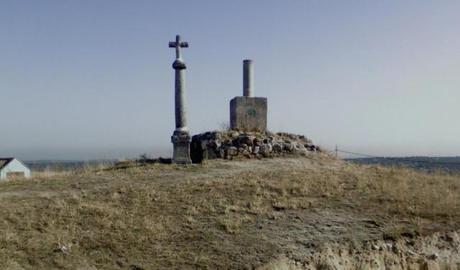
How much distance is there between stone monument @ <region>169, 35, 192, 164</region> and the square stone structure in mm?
3734

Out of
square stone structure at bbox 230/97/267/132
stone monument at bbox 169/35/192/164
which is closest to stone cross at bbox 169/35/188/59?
stone monument at bbox 169/35/192/164

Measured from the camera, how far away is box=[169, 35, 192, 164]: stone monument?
16.0m

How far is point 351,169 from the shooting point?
53.5 ft

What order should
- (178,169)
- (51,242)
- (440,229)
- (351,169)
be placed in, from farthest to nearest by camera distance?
(351,169) → (178,169) → (440,229) → (51,242)

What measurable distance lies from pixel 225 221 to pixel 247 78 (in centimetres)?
1101

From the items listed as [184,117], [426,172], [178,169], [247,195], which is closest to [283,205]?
[247,195]

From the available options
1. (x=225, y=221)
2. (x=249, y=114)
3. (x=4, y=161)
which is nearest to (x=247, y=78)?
(x=249, y=114)

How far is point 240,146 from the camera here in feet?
57.7

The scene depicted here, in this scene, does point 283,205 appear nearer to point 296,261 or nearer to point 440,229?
point 296,261

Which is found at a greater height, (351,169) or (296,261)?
(351,169)

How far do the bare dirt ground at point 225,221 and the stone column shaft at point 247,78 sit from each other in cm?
616

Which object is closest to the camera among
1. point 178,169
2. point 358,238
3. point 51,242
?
point 51,242

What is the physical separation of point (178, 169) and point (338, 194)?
16.8 feet

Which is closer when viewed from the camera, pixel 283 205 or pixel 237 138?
pixel 283 205
